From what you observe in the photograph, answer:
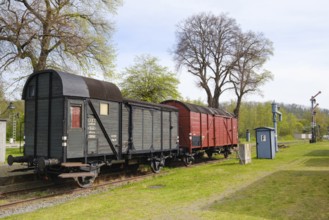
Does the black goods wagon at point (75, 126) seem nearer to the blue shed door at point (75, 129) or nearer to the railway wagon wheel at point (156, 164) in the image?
the blue shed door at point (75, 129)

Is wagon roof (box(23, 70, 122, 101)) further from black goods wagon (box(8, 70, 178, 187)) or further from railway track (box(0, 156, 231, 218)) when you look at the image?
railway track (box(0, 156, 231, 218))

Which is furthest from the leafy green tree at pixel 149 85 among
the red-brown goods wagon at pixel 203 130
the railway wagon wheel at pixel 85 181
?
the railway wagon wheel at pixel 85 181

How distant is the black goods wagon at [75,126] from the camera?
1103 centimetres

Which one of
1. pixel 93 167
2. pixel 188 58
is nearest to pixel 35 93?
pixel 93 167

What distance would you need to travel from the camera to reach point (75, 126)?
11281mm

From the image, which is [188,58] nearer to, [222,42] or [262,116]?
[222,42]

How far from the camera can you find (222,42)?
1457 inches

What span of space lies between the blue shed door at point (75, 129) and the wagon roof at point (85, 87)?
1.25ft

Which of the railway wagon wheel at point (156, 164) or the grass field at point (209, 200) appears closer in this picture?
the grass field at point (209, 200)

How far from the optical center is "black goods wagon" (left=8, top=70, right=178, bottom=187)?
11031mm

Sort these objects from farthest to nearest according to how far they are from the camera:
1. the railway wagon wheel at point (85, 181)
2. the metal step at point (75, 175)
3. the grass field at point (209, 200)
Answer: the railway wagon wheel at point (85, 181) → the metal step at point (75, 175) → the grass field at point (209, 200)

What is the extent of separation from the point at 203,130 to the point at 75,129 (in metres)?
11.0

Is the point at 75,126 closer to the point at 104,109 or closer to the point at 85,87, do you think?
the point at 85,87

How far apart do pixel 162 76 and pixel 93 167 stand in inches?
994
